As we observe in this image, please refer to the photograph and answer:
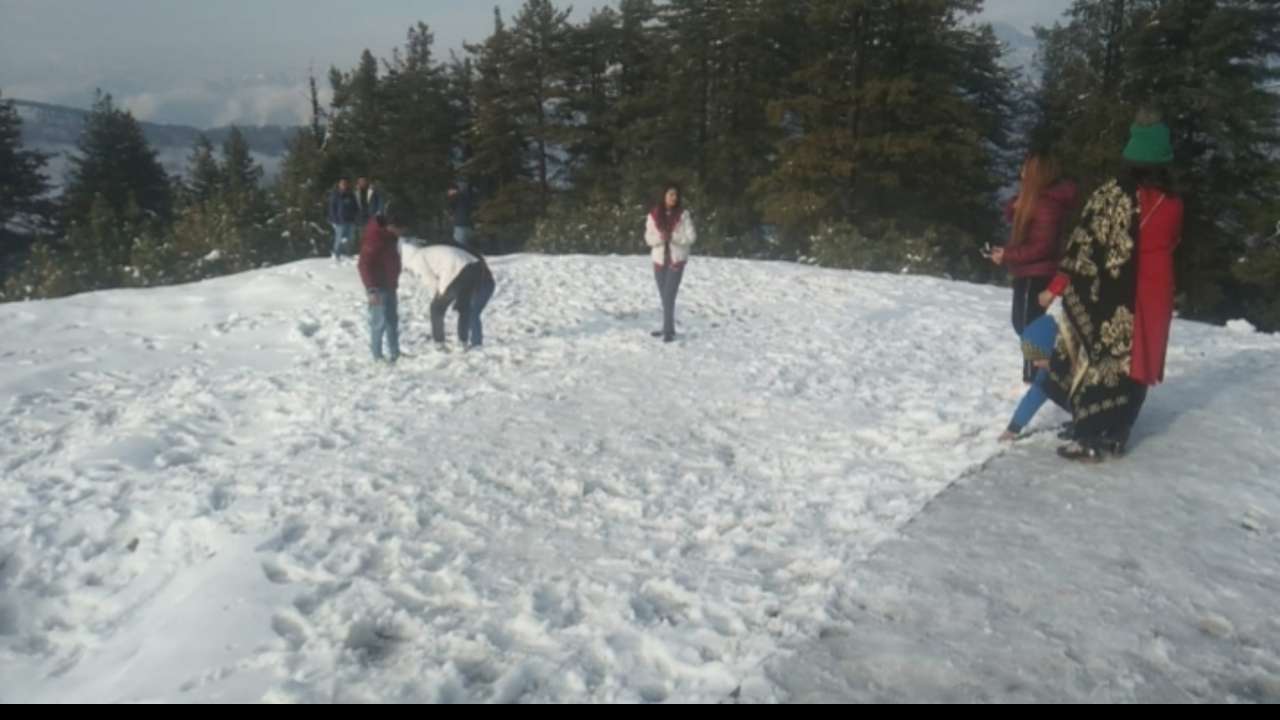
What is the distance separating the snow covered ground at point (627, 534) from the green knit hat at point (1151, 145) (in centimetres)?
207

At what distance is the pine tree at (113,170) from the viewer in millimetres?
48719

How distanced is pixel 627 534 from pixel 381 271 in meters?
5.93

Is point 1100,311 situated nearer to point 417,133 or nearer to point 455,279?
point 455,279

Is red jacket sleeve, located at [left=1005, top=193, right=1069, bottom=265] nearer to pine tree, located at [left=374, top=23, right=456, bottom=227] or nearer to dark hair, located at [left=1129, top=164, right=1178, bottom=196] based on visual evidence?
dark hair, located at [left=1129, top=164, right=1178, bottom=196]

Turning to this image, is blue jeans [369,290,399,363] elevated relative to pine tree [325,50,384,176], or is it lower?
lower

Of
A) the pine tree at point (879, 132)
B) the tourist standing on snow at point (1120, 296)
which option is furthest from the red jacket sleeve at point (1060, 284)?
the pine tree at point (879, 132)

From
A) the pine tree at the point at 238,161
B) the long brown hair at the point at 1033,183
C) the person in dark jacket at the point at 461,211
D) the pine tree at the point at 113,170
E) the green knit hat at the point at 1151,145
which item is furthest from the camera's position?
the pine tree at the point at 238,161

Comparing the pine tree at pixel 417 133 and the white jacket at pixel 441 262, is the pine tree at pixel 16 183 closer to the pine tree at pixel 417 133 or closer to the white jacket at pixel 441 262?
the pine tree at pixel 417 133

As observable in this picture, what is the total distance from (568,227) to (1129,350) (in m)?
21.1

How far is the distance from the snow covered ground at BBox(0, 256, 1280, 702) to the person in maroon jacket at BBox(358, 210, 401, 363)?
546mm

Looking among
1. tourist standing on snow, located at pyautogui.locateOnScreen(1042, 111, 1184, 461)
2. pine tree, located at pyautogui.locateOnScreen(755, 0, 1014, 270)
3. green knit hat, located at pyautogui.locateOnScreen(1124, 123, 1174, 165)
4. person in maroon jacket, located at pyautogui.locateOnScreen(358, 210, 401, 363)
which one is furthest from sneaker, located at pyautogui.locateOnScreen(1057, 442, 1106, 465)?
pine tree, located at pyautogui.locateOnScreen(755, 0, 1014, 270)

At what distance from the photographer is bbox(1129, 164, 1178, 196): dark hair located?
17.2ft
